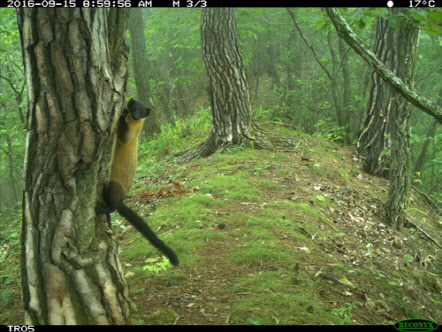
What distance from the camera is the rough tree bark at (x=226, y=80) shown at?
734 centimetres

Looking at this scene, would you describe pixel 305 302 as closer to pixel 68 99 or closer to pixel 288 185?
pixel 68 99

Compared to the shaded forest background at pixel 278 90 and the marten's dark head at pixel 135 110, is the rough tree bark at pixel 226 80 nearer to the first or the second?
the shaded forest background at pixel 278 90

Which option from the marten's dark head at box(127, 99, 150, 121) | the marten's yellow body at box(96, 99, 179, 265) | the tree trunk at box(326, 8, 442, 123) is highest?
the tree trunk at box(326, 8, 442, 123)

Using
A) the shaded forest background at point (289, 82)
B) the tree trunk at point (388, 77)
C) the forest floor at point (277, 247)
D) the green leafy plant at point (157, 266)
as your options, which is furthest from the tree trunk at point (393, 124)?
the green leafy plant at point (157, 266)

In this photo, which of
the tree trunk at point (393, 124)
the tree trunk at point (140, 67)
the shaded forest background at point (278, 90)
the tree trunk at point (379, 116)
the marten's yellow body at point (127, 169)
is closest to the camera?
the marten's yellow body at point (127, 169)

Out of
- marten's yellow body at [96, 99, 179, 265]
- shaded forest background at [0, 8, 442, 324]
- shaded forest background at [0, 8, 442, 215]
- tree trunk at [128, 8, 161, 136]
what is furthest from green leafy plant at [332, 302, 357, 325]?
tree trunk at [128, 8, 161, 136]

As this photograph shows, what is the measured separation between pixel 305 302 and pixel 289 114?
32.4 feet

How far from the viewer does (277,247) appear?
3801 millimetres

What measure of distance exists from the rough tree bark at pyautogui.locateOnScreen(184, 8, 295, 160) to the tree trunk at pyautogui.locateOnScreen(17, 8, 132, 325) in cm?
499

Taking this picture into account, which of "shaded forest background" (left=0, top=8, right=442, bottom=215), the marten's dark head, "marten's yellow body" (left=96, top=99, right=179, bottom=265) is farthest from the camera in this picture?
"shaded forest background" (left=0, top=8, right=442, bottom=215)

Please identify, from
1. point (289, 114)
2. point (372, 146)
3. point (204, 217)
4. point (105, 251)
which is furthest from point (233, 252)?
point (289, 114)

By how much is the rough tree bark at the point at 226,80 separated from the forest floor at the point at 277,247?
0.50 meters

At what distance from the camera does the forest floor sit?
2912 mm

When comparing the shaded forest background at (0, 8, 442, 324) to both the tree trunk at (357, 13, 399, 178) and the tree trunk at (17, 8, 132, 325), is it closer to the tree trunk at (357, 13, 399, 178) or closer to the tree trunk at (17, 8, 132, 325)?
the tree trunk at (357, 13, 399, 178)
